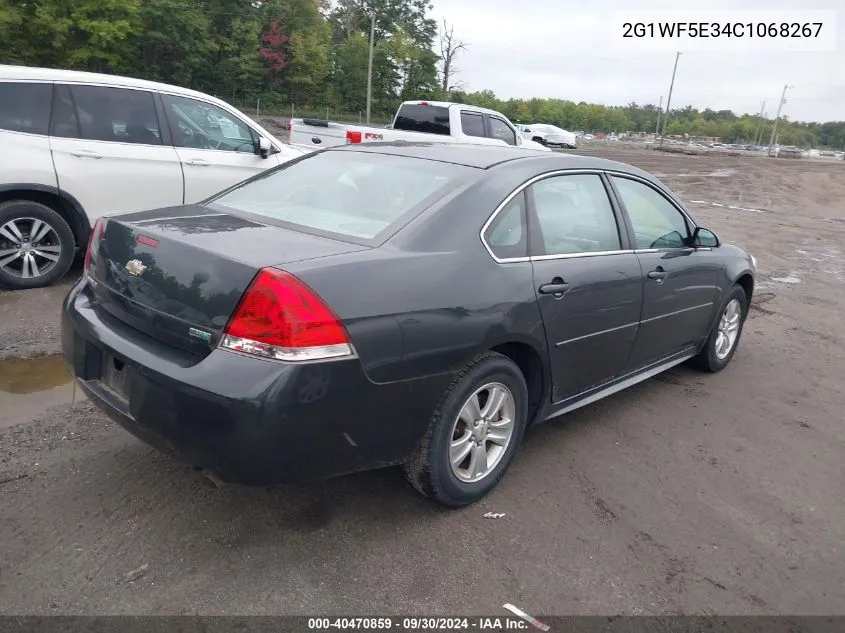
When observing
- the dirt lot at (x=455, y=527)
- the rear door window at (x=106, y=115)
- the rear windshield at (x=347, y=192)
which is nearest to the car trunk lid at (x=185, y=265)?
the rear windshield at (x=347, y=192)

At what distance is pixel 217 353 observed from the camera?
2549 millimetres

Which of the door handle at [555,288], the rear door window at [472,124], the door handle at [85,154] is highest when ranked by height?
the rear door window at [472,124]

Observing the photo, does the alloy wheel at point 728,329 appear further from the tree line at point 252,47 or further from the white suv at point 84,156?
the tree line at point 252,47

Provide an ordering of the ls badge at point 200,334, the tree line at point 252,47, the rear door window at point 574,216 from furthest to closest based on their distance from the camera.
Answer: the tree line at point 252,47 → the rear door window at point 574,216 → the ls badge at point 200,334

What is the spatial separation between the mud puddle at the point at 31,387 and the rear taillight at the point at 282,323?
78.6 inches

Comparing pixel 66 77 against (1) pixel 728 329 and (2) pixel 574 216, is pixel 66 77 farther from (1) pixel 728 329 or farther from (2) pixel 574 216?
(1) pixel 728 329

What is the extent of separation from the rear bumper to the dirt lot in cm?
41

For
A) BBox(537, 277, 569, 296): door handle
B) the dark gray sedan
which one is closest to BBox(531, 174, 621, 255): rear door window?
the dark gray sedan

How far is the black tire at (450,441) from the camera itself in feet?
9.73

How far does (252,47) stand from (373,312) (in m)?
47.1

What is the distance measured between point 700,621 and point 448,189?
2.10m

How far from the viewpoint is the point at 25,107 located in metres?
5.87

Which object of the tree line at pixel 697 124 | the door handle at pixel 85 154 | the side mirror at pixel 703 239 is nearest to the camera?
the side mirror at pixel 703 239

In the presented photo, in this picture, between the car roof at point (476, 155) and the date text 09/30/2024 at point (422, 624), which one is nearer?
the date text 09/30/2024 at point (422, 624)
